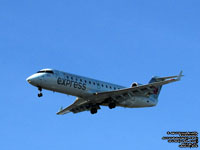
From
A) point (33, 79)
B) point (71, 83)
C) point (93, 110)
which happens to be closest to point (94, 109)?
point (93, 110)

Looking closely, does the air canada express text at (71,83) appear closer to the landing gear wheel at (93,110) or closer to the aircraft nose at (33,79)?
the aircraft nose at (33,79)

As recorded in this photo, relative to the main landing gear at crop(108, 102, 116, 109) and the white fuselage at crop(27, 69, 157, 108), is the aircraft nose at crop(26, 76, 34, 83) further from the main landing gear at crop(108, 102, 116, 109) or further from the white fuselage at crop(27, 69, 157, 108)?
the main landing gear at crop(108, 102, 116, 109)

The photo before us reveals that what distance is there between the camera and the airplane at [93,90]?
40375 mm

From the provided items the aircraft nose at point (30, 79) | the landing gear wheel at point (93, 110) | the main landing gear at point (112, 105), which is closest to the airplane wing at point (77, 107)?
the landing gear wheel at point (93, 110)

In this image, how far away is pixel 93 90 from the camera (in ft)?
139

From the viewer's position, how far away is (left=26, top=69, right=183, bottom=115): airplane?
132 ft

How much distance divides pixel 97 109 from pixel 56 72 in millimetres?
6430

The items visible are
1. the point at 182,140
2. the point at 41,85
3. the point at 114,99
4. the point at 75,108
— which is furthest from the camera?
the point at 75,108

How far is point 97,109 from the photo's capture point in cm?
4528

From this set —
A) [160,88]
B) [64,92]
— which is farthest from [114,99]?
[160,88]

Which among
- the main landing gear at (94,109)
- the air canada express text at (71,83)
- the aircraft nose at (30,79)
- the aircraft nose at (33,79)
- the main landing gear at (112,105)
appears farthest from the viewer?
the main landing gear at (94,109)

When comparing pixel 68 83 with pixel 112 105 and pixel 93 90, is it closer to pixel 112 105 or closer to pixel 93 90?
pixel 93 90

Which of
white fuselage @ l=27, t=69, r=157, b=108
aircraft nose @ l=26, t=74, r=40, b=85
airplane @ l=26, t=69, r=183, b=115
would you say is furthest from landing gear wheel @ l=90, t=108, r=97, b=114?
aircraft nose @ l=26, t=74, r=40, b=85

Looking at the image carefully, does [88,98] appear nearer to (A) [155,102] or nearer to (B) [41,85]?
(B) [41,85]
